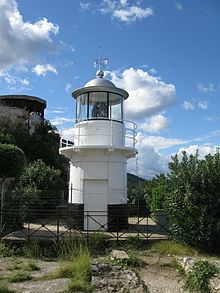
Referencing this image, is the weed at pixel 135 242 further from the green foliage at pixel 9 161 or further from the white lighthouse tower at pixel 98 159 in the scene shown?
the green foliage at pixel 9 161

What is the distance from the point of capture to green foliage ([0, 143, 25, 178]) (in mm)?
15406

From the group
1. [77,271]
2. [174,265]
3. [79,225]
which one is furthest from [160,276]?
[79,225]

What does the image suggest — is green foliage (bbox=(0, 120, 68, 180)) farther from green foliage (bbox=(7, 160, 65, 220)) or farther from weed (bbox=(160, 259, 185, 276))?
weed (bbox=(160, 259, 185, 276))

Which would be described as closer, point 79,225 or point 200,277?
point 200,277

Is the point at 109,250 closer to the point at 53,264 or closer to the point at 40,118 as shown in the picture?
the point at 53,264

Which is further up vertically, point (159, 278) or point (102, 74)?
point (102, 74)

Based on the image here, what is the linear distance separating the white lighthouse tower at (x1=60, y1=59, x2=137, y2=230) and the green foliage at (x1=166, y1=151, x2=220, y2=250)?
314cm

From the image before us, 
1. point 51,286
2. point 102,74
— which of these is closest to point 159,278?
point 51,286

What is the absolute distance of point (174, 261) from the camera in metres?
11.9

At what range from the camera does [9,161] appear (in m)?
15.4

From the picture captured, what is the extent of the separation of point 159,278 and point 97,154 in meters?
6.87

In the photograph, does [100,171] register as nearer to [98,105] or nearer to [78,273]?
[98,105]

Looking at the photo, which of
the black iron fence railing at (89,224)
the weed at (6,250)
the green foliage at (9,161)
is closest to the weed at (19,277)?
the weed at (6,250)

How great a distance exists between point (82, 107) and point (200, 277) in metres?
9.92
